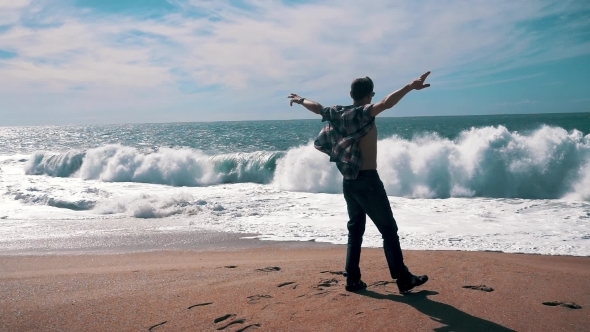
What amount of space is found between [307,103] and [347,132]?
49 centimetres

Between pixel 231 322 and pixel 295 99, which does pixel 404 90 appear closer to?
pixel 295 99

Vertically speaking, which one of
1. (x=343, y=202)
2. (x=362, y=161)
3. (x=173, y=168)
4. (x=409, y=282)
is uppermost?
(x=362, y=161)

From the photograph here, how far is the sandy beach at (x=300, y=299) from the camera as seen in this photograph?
130 inches

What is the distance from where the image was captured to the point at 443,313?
11.2 ft

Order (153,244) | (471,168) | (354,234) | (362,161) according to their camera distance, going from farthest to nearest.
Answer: (471,168), (153,244), (354,234), (362,161)

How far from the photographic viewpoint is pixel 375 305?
359cm

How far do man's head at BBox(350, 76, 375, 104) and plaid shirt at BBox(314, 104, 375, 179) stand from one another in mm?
113

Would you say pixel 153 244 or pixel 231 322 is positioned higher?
pixel 231 322

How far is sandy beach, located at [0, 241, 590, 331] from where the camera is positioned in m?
3.30

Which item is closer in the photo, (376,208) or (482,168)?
(376,208)

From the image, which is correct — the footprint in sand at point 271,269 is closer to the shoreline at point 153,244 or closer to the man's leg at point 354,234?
the man's leg at point 354,234

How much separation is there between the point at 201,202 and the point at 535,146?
438 inches

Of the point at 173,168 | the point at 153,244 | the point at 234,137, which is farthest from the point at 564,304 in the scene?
the point at 234,137

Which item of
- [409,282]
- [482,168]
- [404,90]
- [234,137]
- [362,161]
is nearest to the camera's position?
[404,90]
